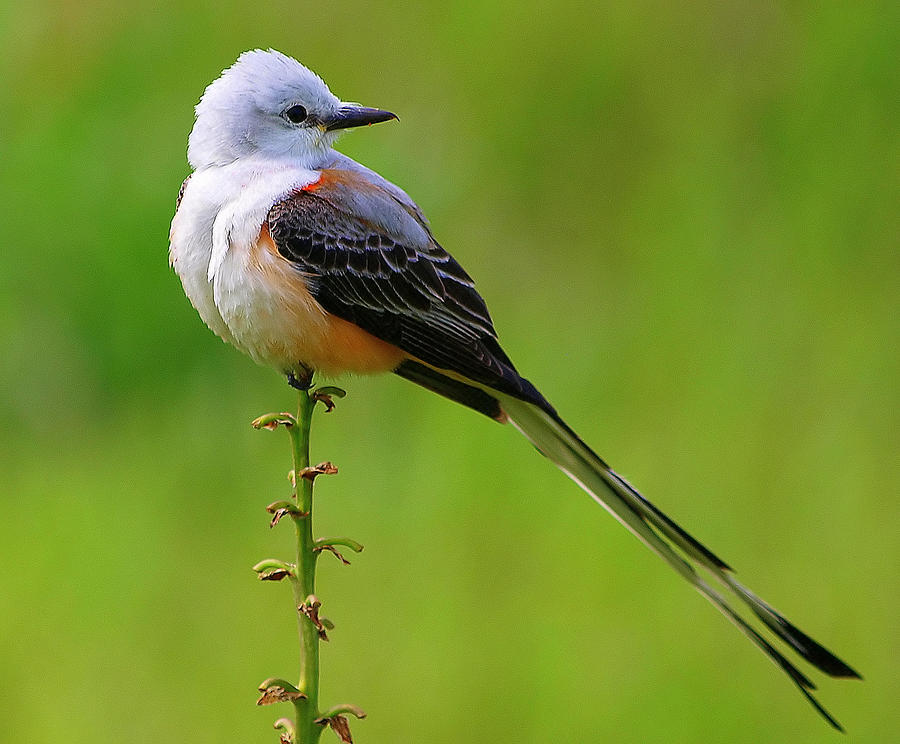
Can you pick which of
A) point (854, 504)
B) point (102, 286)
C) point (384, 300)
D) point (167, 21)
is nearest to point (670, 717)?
point (854, 504)

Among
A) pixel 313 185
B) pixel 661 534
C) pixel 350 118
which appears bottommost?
pixel 661 534

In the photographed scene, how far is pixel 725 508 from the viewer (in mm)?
2748

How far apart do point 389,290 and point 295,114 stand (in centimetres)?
34

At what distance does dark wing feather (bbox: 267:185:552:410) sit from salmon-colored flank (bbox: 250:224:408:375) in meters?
0.02

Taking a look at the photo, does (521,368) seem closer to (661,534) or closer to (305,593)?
(661,534)

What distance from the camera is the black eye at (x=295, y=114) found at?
6.49 ft

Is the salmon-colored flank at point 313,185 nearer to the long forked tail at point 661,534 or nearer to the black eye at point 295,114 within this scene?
the black eye at point 295,114

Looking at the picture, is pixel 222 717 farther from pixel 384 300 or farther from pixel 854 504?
pixel 854 504

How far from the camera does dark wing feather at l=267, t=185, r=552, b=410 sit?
1879mm

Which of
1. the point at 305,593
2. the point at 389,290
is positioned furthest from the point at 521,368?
the point at 305,593

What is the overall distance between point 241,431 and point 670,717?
125 centimetres

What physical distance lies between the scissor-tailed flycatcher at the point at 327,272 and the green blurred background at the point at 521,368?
78cm

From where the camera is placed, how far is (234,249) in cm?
184

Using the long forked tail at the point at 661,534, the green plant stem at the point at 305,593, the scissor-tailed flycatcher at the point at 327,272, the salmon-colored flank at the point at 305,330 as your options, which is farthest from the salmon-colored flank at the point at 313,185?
the green plant stem at the point at 305,593
